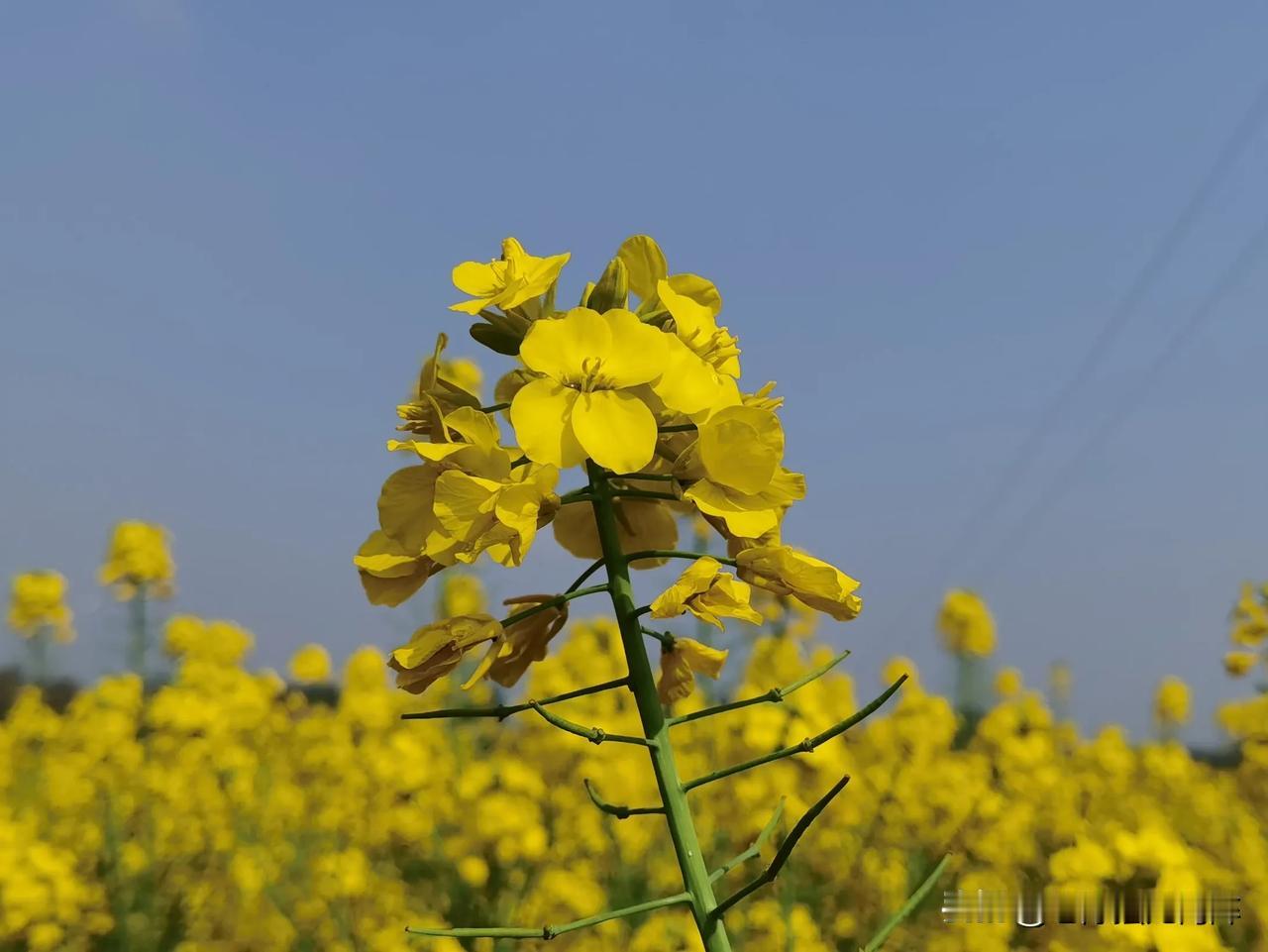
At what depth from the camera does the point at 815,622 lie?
7285 mm

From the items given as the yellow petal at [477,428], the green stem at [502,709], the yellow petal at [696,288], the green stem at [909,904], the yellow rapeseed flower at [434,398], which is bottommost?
the green stem at [909,904]

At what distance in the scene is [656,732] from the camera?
0.90 meters

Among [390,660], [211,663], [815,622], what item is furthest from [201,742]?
[815,622]

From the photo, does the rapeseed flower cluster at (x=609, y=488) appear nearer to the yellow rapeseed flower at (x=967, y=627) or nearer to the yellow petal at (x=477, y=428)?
the yellow petal at (x=477, y=428)

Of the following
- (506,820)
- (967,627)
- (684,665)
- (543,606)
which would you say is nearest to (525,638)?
(543,606)

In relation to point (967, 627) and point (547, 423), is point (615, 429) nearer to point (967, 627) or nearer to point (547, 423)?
point (547, 423)

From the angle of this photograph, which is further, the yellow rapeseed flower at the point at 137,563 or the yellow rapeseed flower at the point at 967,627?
the yellow rapeseed flower at the point at 967,627

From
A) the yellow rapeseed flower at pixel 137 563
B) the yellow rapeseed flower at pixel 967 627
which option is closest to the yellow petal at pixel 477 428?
the yellow rapeseed flower at pixel 137 563

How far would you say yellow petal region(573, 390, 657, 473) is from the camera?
91cm

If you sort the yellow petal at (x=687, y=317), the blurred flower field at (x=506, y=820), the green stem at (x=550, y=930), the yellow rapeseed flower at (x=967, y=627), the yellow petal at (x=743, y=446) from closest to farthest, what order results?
the green stem at (x=550, y=930), the yellow petal at (x=743, y=446), the yellow petal at (x=687, y=317), the blurred flower field at (x=506, y=820), the yellow rapeseed flower at (x=967, y=627)

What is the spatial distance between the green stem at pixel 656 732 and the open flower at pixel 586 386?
71mm

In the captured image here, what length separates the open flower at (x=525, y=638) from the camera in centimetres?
103

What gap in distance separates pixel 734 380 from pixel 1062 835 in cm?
381

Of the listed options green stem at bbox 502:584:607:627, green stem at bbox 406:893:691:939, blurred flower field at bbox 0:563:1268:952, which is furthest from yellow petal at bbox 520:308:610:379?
blurred flower field at bbox 0:563:1268:952
